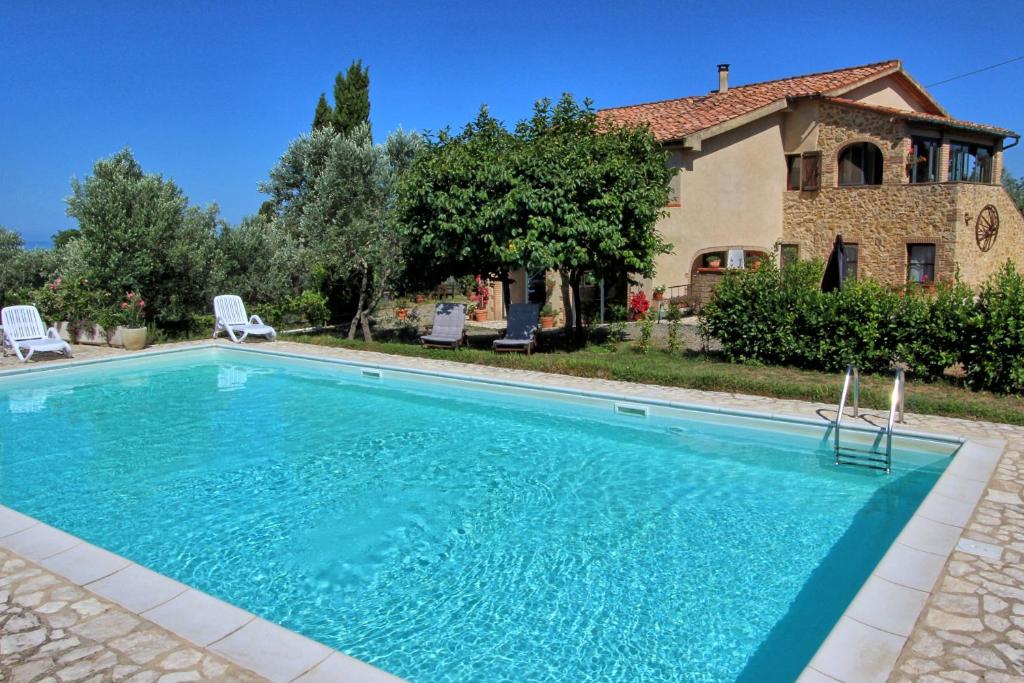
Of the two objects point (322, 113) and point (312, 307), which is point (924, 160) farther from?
point (322, 113)

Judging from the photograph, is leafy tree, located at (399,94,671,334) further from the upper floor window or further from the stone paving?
the upper floor window

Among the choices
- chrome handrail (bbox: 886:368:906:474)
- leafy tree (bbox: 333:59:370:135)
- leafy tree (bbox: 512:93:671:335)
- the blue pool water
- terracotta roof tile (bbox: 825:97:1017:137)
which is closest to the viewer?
the blue pool water

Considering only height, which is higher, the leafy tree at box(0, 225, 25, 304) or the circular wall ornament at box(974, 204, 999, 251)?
the circular wall ornament at box(974, 204, 999, 251)

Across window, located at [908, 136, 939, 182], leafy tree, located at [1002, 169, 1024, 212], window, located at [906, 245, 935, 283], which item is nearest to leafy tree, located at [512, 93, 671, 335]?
window, located at [906, 245, 935, 283]

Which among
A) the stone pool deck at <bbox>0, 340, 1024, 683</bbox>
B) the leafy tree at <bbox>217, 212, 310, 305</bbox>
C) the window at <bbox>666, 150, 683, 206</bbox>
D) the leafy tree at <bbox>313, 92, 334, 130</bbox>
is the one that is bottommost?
the stone pool deck at <bbox>0, 340, 1024, 683</bbox>

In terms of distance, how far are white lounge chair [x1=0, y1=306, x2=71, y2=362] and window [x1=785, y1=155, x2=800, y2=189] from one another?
2333cm

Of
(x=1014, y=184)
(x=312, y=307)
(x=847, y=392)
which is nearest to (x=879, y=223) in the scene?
(x=847, y=392)

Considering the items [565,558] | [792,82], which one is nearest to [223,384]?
[565,558]

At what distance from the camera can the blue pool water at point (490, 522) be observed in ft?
16.8

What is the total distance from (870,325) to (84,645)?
11.3m

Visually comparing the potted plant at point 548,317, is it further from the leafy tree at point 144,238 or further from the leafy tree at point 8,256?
the leafy tree at point 8,256

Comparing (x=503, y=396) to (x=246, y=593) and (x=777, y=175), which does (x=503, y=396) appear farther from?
(x=777, y=175)

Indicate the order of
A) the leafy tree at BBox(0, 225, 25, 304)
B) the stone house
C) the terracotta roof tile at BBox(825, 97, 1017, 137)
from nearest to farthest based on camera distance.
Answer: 1. the leafy tree at BBox(0, 225, 25, 304)
2. the stone house
3. the terracotta roof tile at BBox(825, 97, 1017, 137)

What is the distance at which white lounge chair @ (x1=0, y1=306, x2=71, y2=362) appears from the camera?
15.8 metres
